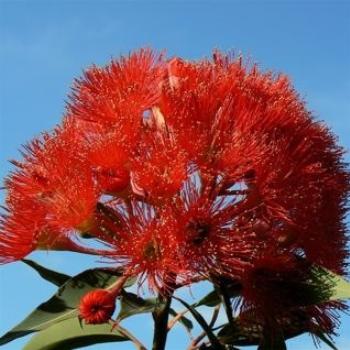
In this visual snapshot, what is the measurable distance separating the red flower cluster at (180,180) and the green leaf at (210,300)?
386 mm

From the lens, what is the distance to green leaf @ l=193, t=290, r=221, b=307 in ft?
9.78

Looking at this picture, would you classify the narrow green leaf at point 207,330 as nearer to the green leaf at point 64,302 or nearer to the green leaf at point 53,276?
the green leaf at point 64,302

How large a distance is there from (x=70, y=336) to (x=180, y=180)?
0.75 m

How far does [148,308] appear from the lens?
2635 mm

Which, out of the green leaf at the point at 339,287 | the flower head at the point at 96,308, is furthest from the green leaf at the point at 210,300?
the flower head at the point at 96,308

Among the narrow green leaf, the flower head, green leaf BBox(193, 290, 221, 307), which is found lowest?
the narrow green leaf

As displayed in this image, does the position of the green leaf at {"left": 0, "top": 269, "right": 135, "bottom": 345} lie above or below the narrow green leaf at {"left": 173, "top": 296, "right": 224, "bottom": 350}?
above

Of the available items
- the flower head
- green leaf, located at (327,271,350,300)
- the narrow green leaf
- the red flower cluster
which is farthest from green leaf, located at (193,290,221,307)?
the flower head

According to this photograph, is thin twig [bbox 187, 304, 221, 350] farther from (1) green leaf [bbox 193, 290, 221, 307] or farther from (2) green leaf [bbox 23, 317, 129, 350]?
(2) green leaf [bbox 23, 317, 129, 350]

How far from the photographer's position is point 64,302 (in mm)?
2619

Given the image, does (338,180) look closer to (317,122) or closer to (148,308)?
(317,122)

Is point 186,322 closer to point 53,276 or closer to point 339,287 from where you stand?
point 53,276

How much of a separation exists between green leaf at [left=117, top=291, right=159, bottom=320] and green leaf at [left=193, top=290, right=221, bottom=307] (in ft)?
1.17

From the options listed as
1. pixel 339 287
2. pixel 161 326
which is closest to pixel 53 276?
pixel 161 326
